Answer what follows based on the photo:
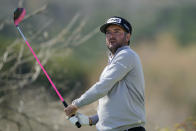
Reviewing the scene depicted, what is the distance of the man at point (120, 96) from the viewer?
3.34 m

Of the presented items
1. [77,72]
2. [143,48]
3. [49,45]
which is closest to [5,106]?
[49,45]

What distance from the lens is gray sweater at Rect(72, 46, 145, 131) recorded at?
3344 mm

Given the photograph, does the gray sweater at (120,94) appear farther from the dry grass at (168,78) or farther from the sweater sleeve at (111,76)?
the dry grass at (168,78)

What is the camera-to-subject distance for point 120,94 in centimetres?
335

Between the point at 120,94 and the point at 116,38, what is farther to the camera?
the point at 116,38

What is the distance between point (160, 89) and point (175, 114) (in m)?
1.21

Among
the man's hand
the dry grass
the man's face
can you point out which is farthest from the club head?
the dry grass

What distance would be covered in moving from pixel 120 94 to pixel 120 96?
17 mm

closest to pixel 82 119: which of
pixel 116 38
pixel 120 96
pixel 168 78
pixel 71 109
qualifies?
pixel 71 109

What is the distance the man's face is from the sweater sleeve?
0.52 ft

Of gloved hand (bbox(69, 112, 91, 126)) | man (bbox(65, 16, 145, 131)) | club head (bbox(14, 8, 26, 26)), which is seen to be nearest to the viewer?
man (bbox(65, 16, 145, 131))

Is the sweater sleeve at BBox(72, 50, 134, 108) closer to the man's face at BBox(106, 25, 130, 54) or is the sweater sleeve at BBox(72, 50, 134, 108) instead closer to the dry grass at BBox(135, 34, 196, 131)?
the man's face at BBox(106, 25, 130, 54)

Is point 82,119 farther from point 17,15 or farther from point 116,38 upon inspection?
point 17,15

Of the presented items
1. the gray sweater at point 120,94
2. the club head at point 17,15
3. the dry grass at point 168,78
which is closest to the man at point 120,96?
the gray sweater at point 120,94
